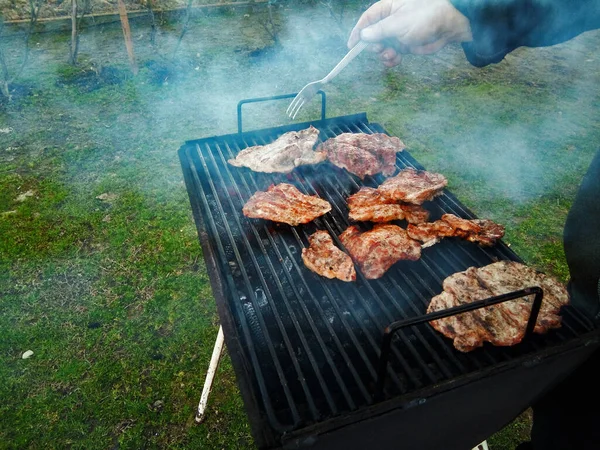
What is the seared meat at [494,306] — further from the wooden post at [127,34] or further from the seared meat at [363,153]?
the wooden post at [127,34]

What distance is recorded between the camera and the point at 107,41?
9125mm

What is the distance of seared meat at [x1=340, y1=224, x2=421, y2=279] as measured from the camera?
2457 millimetres

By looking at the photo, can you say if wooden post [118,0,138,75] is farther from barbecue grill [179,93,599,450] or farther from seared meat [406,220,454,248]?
seared meat [406,220,454,248]

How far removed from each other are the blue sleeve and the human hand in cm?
10

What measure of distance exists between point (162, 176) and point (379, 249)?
3.88m

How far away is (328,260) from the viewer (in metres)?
2.46

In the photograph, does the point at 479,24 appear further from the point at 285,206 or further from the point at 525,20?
the point at 285,206

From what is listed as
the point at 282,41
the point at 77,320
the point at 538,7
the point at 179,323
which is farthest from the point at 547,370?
the point at 282,41

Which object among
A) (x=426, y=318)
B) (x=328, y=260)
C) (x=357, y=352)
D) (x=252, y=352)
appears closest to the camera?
(x=426, y=318)

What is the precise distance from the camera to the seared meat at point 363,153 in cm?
328

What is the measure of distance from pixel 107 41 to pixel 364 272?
9.16m

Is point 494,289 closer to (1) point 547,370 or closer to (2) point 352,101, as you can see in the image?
(1) point 547,370

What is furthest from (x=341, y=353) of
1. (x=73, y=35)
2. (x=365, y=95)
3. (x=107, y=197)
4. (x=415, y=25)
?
(x=73, y=35)

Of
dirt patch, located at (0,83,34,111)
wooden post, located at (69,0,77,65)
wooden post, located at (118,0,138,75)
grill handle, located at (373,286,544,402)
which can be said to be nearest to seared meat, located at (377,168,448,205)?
grill handle, located at (373,286,544,402)
